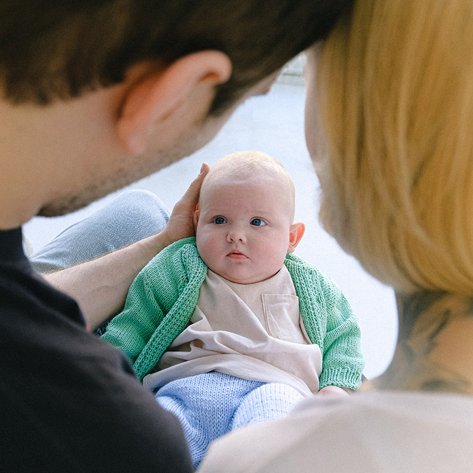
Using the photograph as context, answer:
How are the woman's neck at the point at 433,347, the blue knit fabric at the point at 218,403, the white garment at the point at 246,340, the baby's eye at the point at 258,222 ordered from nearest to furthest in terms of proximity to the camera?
the woman's neck at the point at 433,347
the blue knit fabric at the point at 218,403
the white garment at the point at 246,340
the baby's eye at the point at 258,222

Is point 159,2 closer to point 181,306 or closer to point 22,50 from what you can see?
point 22,50

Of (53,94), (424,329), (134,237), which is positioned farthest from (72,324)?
(134,237)

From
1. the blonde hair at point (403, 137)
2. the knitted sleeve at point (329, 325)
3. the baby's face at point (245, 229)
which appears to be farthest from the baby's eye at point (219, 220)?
the blonde hair at point (403, 137)

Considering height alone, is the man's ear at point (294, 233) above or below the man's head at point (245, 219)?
below

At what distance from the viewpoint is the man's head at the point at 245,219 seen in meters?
1.40

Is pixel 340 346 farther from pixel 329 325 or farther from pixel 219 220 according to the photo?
pixel 219 220

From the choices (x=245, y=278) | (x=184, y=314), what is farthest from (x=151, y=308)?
(x=245, y=278)

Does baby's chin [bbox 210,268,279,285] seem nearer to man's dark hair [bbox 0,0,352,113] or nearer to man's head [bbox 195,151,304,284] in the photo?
man's head [bbox 195,151,304,284]

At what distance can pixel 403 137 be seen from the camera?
619 millimetres

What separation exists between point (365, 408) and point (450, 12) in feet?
1.01

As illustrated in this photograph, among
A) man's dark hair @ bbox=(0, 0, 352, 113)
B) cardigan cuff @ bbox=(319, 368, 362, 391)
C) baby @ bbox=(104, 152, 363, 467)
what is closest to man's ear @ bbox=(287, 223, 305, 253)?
baby @ bbox=(104, 152, 363, 467)

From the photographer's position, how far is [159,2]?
54 cm

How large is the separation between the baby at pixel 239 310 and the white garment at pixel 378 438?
2.10 feet

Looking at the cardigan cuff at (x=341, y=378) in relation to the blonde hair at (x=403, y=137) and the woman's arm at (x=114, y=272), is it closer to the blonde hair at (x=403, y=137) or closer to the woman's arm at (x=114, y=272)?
the woman's arm at (x=114, y=272)
